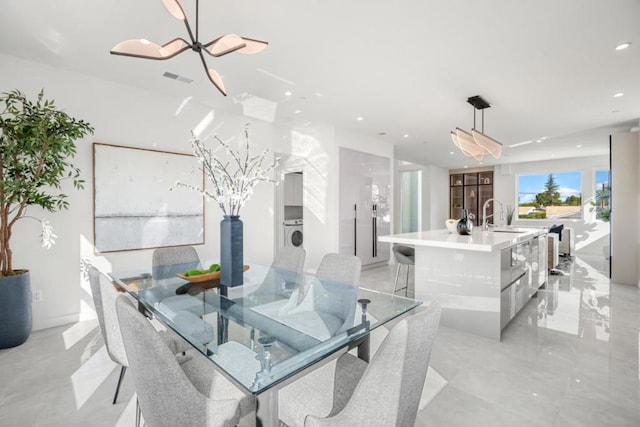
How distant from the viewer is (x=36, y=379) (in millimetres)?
2154

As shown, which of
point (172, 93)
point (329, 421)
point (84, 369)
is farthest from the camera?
point (172, 93)

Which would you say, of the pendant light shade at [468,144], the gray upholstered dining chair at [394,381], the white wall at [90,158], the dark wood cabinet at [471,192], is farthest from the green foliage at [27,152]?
the dark wood cabinet at [471,192]

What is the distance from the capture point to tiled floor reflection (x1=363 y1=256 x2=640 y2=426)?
1.76 meters

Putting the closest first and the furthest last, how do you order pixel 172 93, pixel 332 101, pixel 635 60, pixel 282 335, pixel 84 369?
pixel 282 335, pixel 84 369, pixel 635 60, pixel 172 93, pixel 332 101

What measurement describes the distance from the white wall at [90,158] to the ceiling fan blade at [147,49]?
6.18 feet

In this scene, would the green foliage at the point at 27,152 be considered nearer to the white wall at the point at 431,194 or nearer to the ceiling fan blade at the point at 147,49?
the ceiling fan blade at the point at 147,49

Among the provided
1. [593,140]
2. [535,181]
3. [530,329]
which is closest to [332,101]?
[530,329]

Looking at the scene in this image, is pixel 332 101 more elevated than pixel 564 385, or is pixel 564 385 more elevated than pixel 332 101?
pixel 332 101

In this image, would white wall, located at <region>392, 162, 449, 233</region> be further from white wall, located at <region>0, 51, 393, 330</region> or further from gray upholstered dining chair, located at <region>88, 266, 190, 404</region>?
gray upholstered dining chair, located at <region>88, 266, 190, 404</region>

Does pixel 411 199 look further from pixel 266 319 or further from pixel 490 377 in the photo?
pixel 266 319

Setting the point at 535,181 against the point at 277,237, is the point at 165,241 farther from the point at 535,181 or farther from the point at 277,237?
the point at 535,181

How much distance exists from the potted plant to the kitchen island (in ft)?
9.88

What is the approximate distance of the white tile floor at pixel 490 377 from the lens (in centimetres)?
176

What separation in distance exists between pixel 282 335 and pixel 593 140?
7808mm
